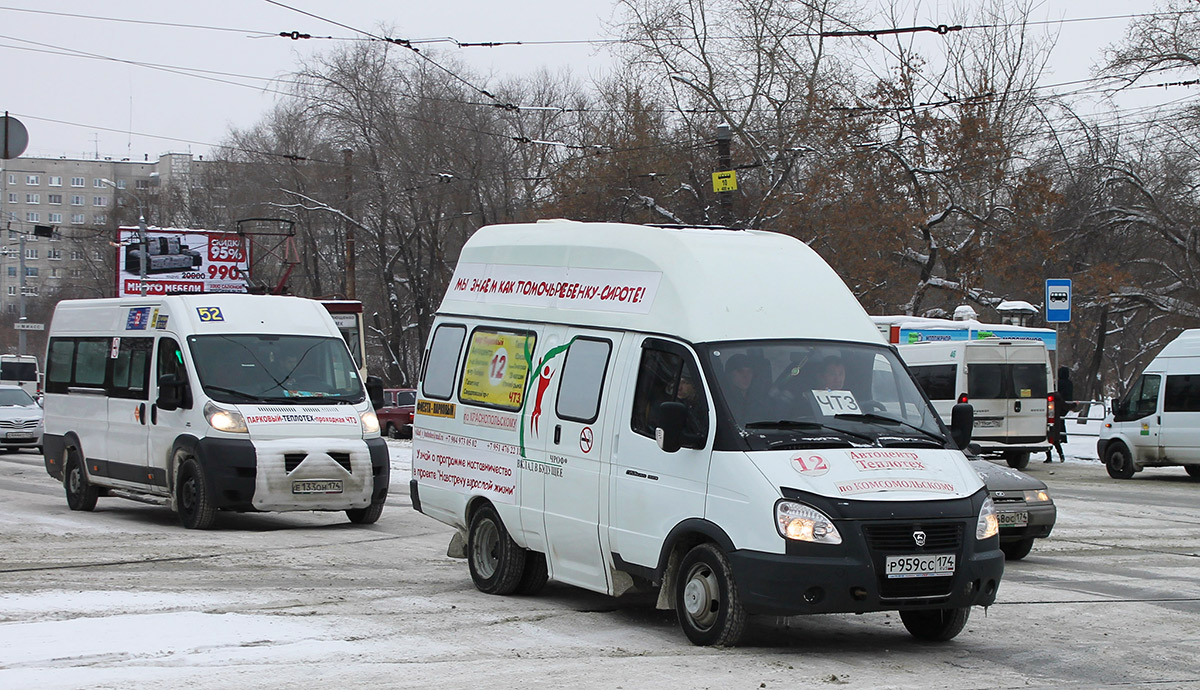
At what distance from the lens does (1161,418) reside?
2494 cm

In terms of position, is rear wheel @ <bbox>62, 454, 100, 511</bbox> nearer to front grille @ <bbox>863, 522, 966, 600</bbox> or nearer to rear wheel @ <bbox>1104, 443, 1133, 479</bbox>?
front grille @ <bbox>863, 522, 966, 600</bbox>

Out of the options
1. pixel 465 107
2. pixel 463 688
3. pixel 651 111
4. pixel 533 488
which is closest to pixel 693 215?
pixel 651 111

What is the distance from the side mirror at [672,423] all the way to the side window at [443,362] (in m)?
3.11

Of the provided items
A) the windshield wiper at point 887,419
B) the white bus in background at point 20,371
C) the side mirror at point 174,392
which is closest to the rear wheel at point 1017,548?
the windshield wiper at point 887,419

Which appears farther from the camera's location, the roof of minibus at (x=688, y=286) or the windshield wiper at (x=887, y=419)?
the roof of minibus at (x=688, y=286)

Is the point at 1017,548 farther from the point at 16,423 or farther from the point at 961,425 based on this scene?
the point at 16,423

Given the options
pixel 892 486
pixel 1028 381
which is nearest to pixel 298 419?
pixel 892 486

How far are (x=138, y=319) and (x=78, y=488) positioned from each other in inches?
107

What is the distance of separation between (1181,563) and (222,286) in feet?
123

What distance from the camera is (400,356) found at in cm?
6097

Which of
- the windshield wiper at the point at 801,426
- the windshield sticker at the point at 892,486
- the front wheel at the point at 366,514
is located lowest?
the front wheel at the point at 366,514

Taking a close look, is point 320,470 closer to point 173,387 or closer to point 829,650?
point 173,387

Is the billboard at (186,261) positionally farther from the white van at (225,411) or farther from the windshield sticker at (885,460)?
the windshield sticker at (885,460)

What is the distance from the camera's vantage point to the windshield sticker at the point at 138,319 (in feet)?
54.0
